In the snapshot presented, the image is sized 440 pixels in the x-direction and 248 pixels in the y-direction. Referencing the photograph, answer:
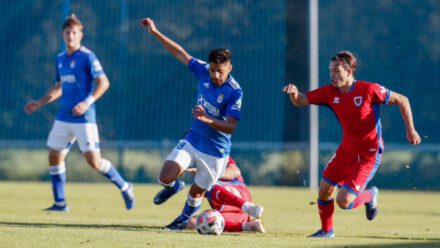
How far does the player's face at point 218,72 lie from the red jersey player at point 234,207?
1009mm

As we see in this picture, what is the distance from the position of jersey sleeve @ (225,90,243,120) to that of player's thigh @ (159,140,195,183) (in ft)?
1.65

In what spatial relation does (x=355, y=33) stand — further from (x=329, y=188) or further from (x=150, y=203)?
(x=329, y=188)

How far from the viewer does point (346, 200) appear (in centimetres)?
894

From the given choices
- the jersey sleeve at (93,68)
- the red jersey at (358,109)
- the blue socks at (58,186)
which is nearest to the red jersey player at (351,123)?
the red jersey at (358,109)

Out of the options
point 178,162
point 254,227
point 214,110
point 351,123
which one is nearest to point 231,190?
point 254,227

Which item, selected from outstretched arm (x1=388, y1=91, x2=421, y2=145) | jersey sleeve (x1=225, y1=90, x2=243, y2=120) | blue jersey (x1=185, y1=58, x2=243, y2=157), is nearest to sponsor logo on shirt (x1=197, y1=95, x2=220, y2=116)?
blue jersey (x1=185, y1=58, x2=243, y2=157)

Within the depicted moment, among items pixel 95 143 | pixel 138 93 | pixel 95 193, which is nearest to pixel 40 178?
pixel 138 93

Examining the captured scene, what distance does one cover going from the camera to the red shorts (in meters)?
9.02

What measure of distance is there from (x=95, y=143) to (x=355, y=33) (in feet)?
30.1

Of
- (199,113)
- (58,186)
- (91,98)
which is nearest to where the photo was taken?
(199,113)

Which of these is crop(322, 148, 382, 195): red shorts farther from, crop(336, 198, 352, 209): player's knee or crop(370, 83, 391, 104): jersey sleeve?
crop(370, 83, 391, 104): jersey sleeve

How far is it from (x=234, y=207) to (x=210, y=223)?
2.27ft

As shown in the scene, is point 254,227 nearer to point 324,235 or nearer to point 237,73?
point 324,235

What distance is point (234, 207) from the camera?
9195 mm
